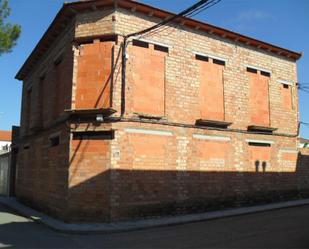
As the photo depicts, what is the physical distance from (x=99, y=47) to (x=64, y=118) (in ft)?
9.88

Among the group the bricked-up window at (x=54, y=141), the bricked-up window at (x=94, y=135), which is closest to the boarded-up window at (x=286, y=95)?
the bricked-up window at (x=94, y=135)

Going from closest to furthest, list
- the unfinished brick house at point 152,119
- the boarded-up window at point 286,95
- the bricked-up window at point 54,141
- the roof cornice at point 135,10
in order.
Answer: the unfinished brick house at point 152,119 → the roof cornice at point 135,10 → the bricked-up window at point 54,141 → the boarded-up window at point 286,95

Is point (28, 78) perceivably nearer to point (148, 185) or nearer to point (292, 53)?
point (148, 185)

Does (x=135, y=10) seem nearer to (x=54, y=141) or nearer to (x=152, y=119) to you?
(x=152, y=119)

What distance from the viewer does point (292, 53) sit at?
64.0 feet

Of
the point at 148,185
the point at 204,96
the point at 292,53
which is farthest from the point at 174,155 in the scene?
the point at 292,53

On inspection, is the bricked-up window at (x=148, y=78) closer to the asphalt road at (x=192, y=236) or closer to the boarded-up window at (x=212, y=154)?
the boarded-up window at (x=212, y=154)

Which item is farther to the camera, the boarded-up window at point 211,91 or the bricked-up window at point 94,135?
the boarded-up window at point 211,91

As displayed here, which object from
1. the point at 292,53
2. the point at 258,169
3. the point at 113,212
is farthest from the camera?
the point at 292,53

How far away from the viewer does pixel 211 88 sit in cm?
1611

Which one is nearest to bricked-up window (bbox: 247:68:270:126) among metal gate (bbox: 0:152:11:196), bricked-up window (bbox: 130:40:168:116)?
bricked-up window (bbox: 130:40:168:116)

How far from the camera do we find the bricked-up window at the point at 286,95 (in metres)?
19.2

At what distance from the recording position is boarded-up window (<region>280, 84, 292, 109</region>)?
62.9ft

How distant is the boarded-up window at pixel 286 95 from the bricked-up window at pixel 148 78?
7.71m
